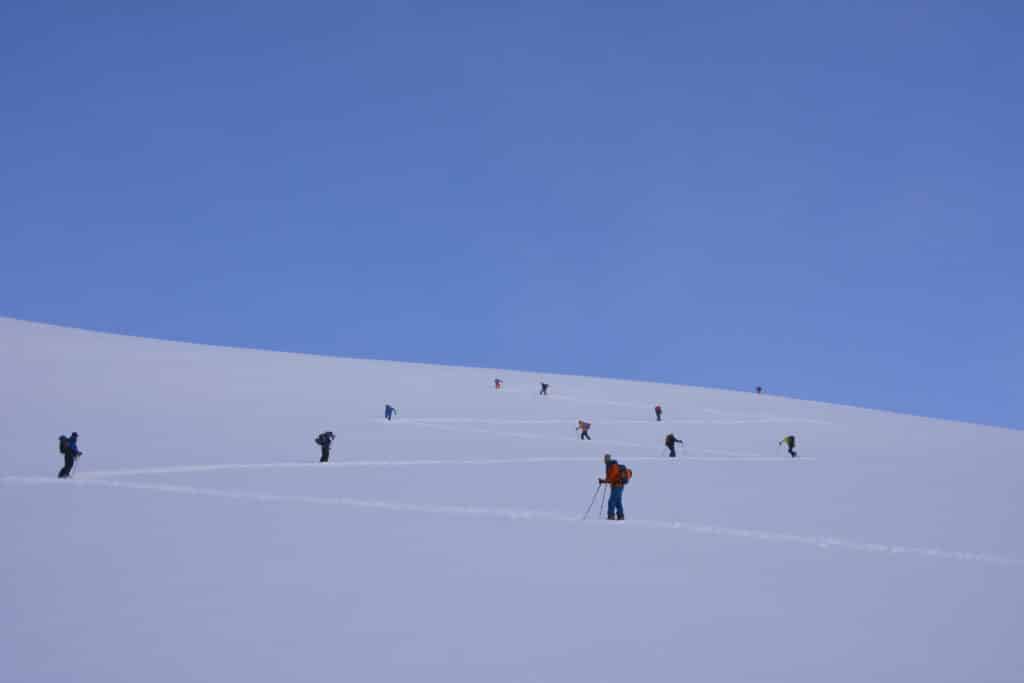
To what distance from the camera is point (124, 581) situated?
8812mm

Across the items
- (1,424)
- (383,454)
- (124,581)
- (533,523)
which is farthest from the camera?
(1,424)

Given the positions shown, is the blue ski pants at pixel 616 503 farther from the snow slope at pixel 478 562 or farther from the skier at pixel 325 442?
the skier at pixel 325 442

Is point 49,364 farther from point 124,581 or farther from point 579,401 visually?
point 124,581

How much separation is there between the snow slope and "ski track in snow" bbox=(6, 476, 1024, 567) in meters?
0.08

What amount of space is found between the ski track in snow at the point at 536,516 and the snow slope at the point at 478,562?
0.28ft

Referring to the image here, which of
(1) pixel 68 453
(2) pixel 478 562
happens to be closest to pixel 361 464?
(1) pixel 68 453

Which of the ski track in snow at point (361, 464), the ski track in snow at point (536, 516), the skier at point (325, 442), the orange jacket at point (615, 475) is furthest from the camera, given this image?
the skier at point (325, 442)

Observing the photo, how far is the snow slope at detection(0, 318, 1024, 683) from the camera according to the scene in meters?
7.01

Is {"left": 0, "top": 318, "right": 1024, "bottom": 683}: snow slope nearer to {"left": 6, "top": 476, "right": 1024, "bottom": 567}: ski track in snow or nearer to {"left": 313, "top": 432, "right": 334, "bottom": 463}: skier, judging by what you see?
{"left": 6, "top": 476, "right": 1024, "bottom": 567}: ski track in snow

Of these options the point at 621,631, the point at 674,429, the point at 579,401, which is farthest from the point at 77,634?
the point at 579,401

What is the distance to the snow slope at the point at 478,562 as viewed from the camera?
7012 millimetres

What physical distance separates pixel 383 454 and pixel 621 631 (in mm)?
15486

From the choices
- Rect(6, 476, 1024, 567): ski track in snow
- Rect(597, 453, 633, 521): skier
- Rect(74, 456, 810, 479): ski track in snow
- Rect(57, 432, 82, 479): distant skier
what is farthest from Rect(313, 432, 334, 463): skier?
Rect(597, 453, 633, 521): skier

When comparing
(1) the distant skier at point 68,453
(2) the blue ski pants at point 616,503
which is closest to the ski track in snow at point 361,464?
(1) the distant skier at point 68,453
